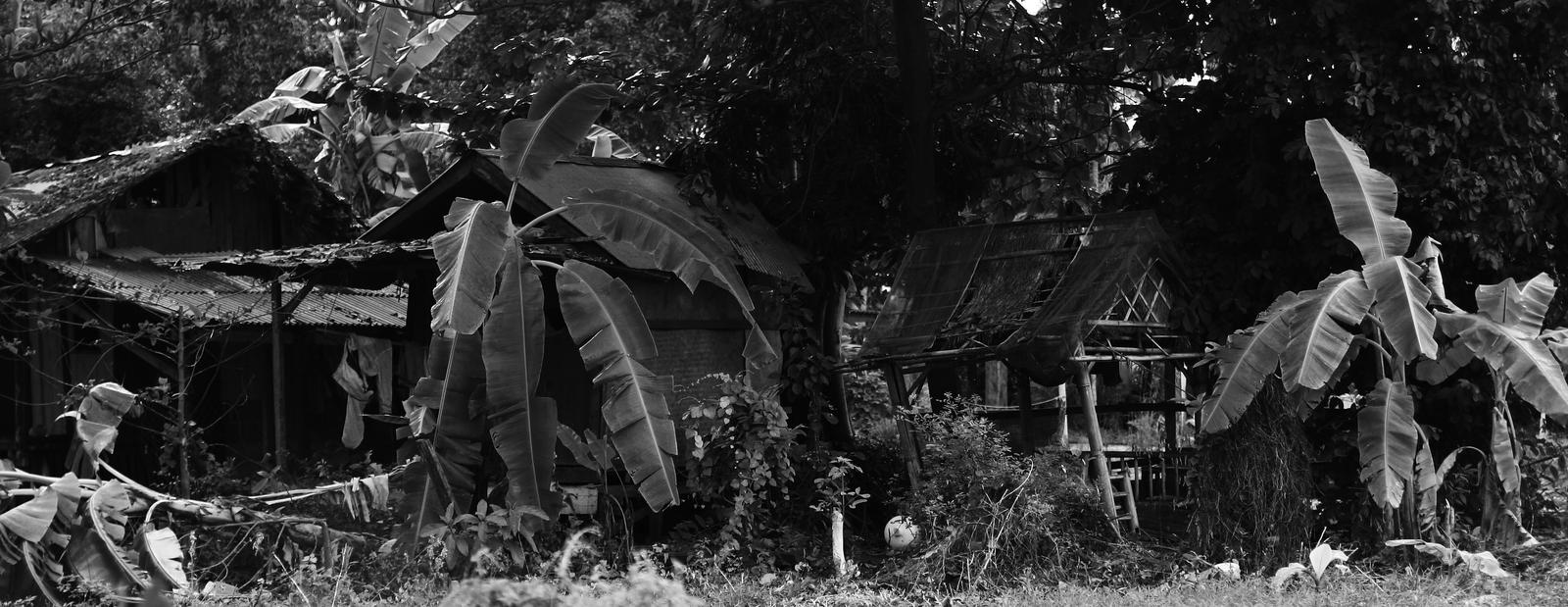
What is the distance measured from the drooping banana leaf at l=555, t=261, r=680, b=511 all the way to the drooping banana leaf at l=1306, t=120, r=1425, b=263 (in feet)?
Answer: 14.9

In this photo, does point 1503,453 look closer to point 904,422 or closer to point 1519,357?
point 1519,357

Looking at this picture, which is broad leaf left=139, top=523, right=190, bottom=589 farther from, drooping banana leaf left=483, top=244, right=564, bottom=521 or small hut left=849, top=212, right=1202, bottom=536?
small hut left=849, top=212, right=1202, bottom=536

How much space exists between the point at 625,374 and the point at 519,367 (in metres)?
0.64

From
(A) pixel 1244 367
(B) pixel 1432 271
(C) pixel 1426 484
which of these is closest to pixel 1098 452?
(A) pixel 1244 367

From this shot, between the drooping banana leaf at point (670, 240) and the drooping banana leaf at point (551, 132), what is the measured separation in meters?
0.35

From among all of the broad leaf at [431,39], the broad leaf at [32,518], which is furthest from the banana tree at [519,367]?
the broad leaf at [431,39]

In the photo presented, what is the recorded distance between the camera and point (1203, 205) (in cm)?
1084

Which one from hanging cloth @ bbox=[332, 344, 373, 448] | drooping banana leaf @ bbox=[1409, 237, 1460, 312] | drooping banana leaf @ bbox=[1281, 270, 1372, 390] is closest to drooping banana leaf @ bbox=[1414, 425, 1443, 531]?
drooping banana leaf @ bbox=[1409, 237, 1460, 312]

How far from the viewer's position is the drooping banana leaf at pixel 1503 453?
9.19m

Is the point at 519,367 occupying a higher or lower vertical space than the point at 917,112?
lower

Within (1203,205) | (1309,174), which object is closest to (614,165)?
(1203,205)

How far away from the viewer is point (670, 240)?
8977 millimetres

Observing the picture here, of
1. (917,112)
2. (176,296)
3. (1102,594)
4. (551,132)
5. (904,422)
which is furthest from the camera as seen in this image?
(176,296)

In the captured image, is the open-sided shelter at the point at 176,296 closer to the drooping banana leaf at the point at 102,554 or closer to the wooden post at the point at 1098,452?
the drooping banana leaf at the point at 102,554
